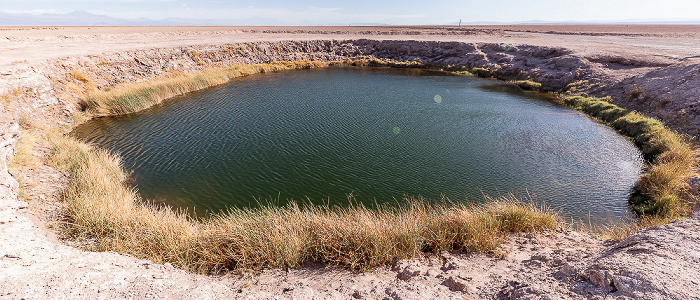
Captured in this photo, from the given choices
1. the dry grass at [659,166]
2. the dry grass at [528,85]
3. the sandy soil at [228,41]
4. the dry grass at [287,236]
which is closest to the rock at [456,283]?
the dry grass at [287,236]

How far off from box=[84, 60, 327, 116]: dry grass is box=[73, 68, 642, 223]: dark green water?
0.98 m

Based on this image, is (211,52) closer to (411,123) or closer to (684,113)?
(411,123)

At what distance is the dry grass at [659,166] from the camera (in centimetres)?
975

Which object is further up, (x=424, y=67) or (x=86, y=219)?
(x=424, y=67)

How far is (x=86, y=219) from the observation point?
7652 millimetres

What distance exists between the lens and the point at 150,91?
22734 mm

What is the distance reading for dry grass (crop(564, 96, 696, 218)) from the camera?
32.0 feet

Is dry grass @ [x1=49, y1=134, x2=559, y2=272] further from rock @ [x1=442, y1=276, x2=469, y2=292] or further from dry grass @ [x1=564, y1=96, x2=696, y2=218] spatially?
dry grass @ [x1=564, y1=96, x2=696, y2=218]

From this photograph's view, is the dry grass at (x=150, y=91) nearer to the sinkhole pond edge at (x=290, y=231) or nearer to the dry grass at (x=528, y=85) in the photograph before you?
the sinkhole pond edge at (x=290, y=231)

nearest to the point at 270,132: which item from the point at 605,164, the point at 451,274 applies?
the point at 451,274

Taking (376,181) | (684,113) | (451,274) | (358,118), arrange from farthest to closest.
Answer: (358,118) < (684,113) < (376,181) < (451,274)

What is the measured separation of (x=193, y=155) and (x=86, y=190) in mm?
4954

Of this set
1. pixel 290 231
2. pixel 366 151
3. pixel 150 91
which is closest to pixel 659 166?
pixel 366 151

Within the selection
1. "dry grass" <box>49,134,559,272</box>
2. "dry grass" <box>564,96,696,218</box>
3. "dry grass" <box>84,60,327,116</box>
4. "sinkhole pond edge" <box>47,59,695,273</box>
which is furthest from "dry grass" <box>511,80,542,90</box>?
"dry grass" <box>84,60,327,116</box>
